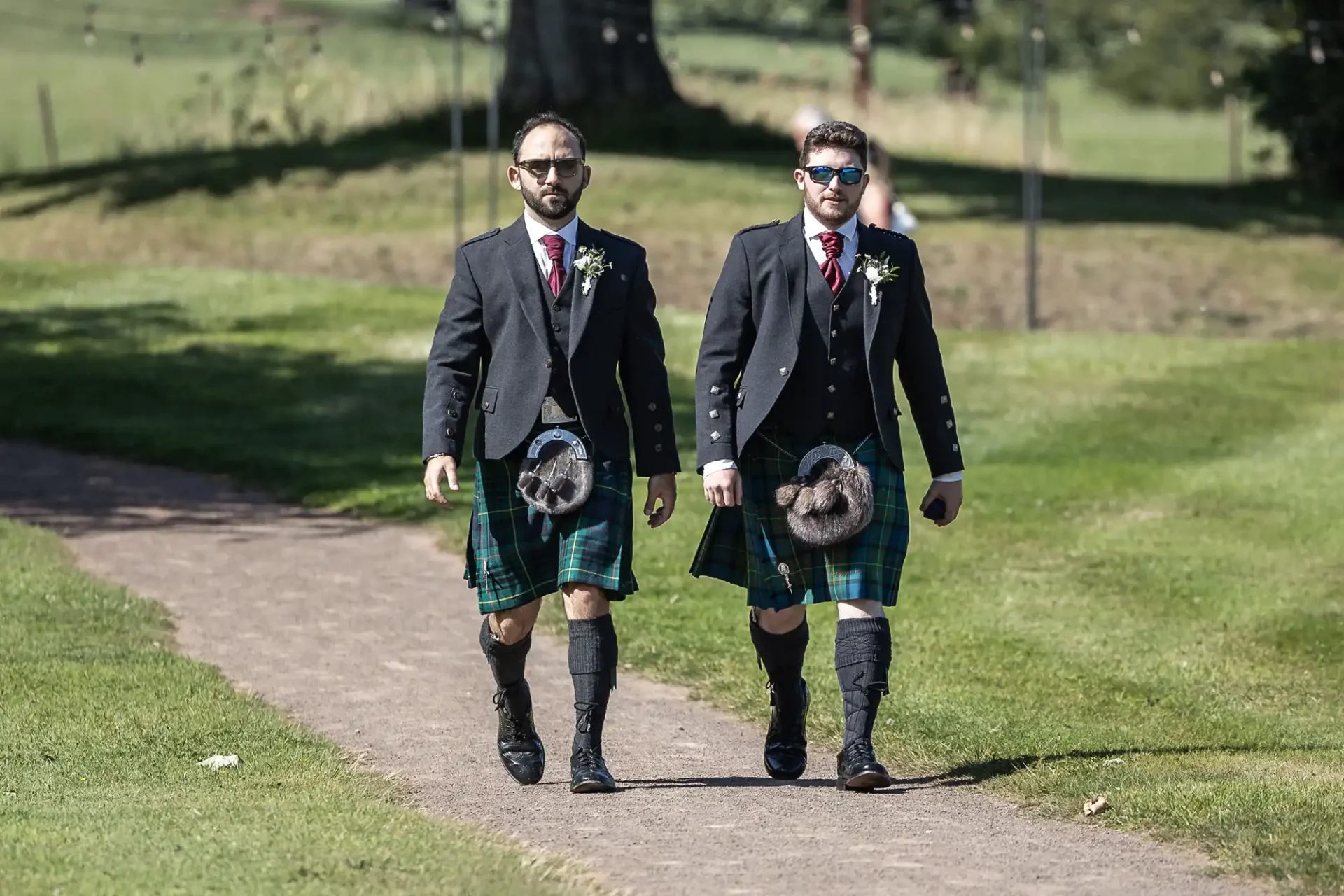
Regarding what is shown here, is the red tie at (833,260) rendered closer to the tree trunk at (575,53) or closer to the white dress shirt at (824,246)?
the white dress shirt at (824,246)

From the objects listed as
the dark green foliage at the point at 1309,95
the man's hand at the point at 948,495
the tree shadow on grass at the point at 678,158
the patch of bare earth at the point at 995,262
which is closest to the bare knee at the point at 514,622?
the man's hand at the point at 948,495

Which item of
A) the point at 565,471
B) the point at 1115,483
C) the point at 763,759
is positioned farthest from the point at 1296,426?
the point at 565,471

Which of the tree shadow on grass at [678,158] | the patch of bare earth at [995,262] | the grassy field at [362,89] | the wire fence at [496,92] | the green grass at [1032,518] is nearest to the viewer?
the green grass at [1032,518]

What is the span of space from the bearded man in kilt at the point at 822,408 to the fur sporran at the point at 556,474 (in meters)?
A: 0.38

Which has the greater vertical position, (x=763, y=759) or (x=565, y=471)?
(x=565, y=471)

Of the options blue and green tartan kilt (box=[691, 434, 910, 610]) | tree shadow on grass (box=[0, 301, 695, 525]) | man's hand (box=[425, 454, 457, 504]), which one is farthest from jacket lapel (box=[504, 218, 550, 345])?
tree shadow on grass (box=[0, 301, 695, 525])

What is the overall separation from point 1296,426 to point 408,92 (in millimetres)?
22050

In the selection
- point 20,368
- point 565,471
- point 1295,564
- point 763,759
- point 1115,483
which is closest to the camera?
point 565,471

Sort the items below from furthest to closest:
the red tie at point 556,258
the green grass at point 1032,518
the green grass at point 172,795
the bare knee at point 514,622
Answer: the green grass at point 1032,518 → the bare knee at point 514,622 → the red tie at point 556,258 → the green grass at point 172,795

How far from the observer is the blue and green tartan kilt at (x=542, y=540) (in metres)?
6.85

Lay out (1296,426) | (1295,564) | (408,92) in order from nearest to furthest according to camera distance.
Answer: (1295,564) → (1296,426) → (408,92)

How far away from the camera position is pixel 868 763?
7.04 meters

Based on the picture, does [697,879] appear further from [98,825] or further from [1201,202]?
[1201,202]

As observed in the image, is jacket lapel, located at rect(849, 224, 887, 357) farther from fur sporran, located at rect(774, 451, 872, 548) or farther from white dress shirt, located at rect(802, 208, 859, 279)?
fur sporran, located at rect(774, 451, 872, 548)
